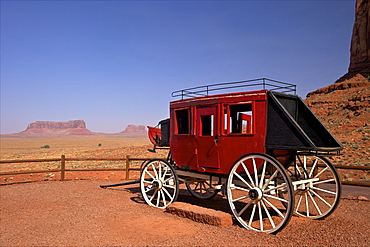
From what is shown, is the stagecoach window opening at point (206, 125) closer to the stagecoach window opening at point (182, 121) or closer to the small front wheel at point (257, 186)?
the stagecoach window opening at point (182, 121)

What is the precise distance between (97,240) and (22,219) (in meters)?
Answer: 2.92

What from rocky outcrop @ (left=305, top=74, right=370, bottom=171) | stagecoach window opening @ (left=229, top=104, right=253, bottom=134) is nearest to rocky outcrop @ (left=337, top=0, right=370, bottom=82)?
rocky outcrop @ (left=305, top=74, right=370, bottom=171)

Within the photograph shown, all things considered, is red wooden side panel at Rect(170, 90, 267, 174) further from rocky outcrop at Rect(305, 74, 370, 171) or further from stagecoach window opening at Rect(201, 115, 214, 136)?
rocky outcrop at Rect(305, 74, 370, 171)

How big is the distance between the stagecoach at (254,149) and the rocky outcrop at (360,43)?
52.0 m

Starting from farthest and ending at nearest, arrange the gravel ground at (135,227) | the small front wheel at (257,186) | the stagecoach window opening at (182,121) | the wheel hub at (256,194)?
1. the stagecoach window opening at (182,121)
2. the wheel hub at (256,194)
3. the small front wheel at (257,186)
4. the gravel ground at (135,227)

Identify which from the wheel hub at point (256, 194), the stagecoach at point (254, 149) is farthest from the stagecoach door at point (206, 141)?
the wheel hub at point (256, 194)

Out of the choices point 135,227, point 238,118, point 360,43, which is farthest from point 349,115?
point 135,227

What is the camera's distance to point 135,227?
664 cm

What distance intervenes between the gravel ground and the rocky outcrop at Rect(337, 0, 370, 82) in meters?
52.6

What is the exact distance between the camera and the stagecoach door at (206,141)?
7.60 m

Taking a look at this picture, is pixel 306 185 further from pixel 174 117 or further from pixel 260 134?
pixel 174 117

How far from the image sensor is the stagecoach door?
24.9 feet

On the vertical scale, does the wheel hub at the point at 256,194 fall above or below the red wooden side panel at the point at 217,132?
below

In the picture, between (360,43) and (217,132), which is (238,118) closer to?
(217,132)
